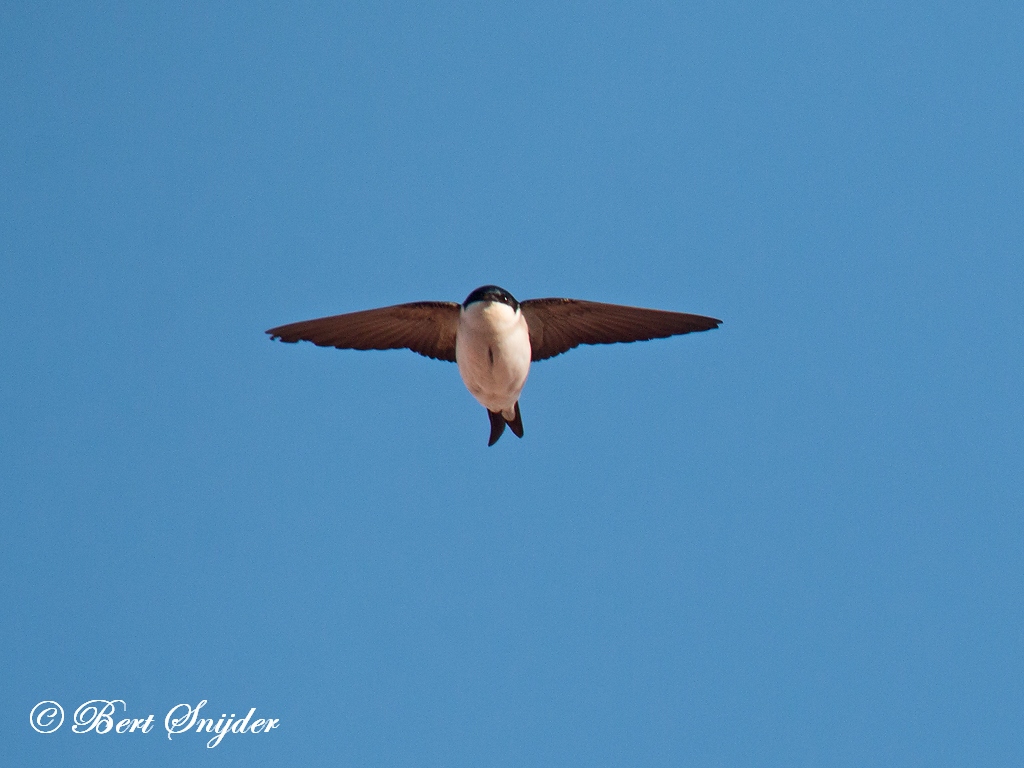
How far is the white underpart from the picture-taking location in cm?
805

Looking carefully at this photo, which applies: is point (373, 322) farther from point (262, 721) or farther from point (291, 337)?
point (262, 721)

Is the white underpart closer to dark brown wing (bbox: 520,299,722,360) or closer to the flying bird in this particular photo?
the flying bird

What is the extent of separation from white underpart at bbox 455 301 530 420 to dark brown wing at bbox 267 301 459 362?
16.3 inches

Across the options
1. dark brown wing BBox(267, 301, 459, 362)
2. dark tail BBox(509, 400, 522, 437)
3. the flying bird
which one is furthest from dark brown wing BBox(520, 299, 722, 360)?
dark brown wing BBox(267, 301, 459, 362)

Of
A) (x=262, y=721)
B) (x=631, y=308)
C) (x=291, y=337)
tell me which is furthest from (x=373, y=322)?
(x=262, y=721)

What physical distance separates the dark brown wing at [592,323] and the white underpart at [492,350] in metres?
0.29

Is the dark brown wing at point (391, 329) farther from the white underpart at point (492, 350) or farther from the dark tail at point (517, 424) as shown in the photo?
the dark tail at point (517, 424)

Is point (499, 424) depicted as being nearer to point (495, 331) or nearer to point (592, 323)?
point (592, 323)

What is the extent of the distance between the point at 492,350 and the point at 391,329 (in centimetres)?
131

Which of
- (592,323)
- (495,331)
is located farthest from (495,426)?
(495,331)

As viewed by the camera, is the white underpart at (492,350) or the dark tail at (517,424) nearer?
the white underpart at (492,350)

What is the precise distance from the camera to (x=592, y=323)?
902 cm

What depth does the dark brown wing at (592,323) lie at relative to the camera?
28.4ft

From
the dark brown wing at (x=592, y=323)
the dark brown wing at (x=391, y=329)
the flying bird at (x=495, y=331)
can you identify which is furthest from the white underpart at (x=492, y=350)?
the dark brown wing at (x=391, y=329)
